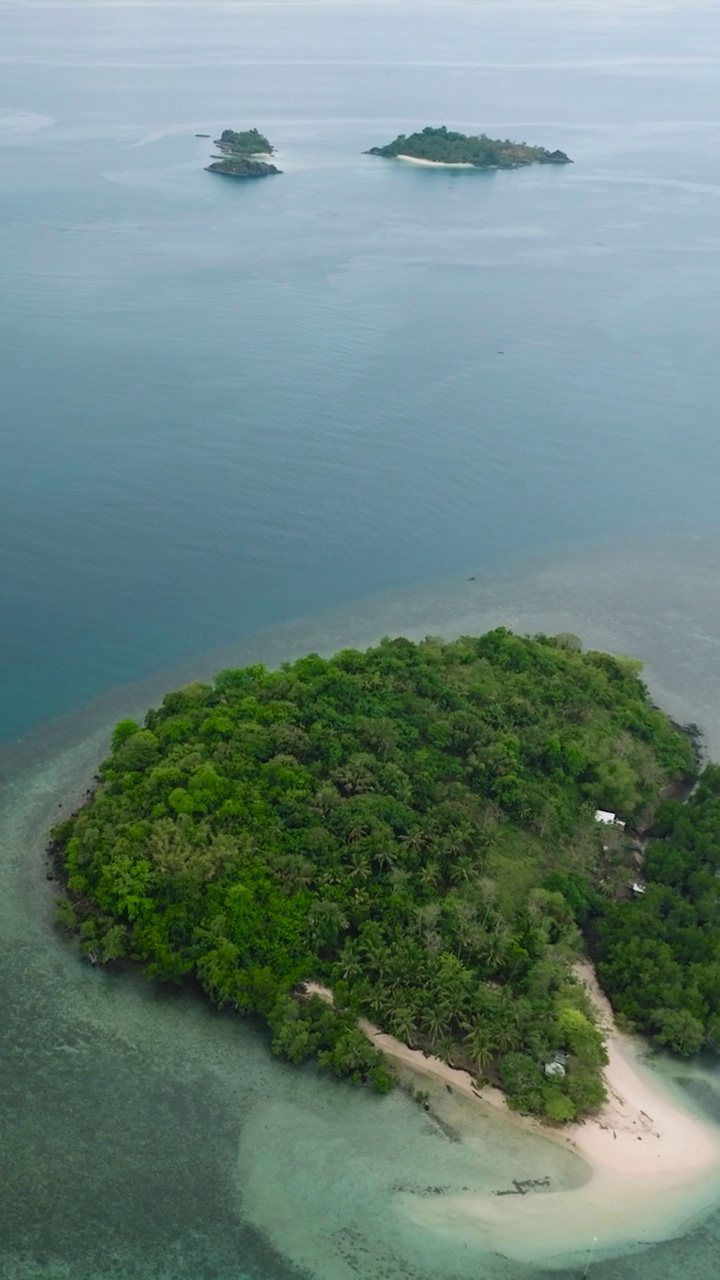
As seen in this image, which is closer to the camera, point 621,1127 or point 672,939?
point 621,1127

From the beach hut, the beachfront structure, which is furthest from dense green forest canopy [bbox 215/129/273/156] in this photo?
the beach hut

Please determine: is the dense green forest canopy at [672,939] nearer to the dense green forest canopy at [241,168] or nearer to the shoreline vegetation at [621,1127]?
the shoreline vegetation at [621,1127]

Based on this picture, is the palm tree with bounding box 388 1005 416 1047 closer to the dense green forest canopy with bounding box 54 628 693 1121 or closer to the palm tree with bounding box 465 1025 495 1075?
the dense green forest canopy with bounding box 54 628 693 1121

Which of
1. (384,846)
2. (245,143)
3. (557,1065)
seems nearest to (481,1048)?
(557,1065)

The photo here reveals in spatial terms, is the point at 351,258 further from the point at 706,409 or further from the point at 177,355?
the point at 706,409

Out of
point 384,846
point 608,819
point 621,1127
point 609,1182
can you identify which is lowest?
point 609,1182

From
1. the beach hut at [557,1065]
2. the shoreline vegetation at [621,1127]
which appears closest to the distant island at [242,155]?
the shoreline vegetation at [621,1127]

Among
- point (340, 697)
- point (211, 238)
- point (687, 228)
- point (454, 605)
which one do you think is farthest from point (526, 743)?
point (687, 228)

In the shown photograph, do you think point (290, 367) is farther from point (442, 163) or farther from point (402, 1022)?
point (442, 163)
